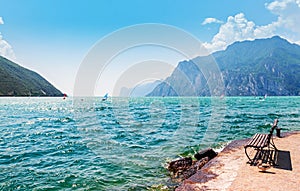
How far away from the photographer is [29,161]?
46.6 ft

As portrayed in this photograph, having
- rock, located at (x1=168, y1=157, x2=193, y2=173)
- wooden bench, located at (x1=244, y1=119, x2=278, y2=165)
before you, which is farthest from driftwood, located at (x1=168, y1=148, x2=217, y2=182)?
wooden bench, located at (x1=244, y1=119, x2=278, y2=165)

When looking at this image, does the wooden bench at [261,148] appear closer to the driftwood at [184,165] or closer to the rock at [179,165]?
the driftwood at [184,165]

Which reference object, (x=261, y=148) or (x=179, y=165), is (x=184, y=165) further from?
(x=261, y=148)

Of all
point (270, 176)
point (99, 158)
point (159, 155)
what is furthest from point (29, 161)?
point (270, 176)

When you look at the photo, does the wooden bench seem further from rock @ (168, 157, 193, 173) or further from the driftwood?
rock @ (168, 157, 193, 173)

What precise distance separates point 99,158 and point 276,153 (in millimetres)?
10052

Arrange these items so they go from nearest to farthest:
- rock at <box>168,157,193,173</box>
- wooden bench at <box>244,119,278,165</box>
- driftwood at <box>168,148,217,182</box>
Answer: wooden bench at <box>244,119,278,165</box>
driftwood at <box>168,148,217,182</box>
rock at <box>168,157,193,173</box>

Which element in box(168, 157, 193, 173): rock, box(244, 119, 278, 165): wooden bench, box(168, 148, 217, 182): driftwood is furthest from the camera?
box(168, 157, 193, 173): rock

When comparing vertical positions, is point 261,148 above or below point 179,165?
above

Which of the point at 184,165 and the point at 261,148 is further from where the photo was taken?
the point at 184,165

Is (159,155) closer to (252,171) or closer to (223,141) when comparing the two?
(223,141)

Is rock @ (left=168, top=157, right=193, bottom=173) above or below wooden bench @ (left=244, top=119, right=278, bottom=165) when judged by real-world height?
below

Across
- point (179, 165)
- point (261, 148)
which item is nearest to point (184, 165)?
point (179, 165)

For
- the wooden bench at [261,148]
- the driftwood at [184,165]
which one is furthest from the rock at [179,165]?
the wooden bench at [261,148]
